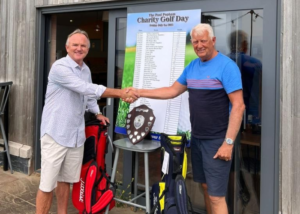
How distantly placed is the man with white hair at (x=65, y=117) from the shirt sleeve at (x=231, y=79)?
3.22 ft

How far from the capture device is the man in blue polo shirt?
8.12 ft

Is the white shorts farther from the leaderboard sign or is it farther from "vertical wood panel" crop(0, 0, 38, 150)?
"vertical wood panel" crop(0, 0, 38, 150)

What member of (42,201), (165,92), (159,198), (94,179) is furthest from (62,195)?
(165,92)

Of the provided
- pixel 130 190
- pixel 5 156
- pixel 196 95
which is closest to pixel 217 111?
pixel 196 95

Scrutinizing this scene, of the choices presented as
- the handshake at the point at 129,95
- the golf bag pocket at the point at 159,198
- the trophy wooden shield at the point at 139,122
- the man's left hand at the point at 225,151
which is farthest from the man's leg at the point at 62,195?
the man's left hand at the point at 225,151

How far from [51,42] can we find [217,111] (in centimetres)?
301

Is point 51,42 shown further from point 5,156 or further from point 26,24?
point 5,156

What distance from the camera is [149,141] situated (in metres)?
3.35

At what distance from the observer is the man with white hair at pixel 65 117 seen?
2.85 m

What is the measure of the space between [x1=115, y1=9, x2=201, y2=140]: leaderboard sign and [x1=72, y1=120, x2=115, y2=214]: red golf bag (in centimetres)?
45

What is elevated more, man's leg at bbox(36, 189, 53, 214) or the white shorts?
the white shorts

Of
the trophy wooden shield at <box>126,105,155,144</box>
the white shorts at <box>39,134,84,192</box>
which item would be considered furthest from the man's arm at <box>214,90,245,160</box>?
the white shorts at <box>39,134,84,192</box>

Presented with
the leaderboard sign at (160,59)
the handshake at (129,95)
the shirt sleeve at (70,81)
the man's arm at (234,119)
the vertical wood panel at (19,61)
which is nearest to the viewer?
the man's arm at (234,119)

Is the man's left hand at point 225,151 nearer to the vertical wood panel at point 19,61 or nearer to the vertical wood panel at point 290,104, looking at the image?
the vertical wood panel at point 290,104
